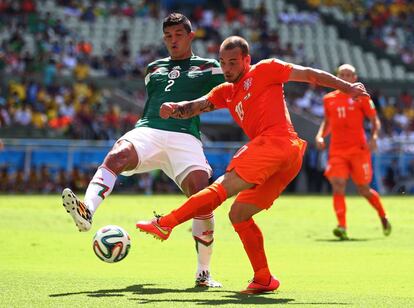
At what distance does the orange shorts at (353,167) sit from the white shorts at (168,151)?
6830 millimetres

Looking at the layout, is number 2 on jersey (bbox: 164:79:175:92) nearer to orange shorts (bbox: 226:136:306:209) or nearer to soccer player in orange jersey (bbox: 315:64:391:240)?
orange shorts (bbox: 226:136:306:209)

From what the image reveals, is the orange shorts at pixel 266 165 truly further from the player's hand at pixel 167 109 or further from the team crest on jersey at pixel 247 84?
the player's hand at pixel 167 109

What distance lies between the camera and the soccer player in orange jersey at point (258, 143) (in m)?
8.34

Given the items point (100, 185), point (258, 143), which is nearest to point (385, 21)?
point (100, 185)

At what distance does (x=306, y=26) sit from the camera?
145 feet

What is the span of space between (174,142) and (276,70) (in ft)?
5.16

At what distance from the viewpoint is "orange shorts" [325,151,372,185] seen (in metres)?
16.2

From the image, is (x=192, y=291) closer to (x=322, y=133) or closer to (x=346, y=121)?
(x=322, y=133)

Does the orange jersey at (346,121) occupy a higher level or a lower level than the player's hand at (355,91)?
higher

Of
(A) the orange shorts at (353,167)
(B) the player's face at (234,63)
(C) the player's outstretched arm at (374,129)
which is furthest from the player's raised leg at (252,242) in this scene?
(C) the player's outstretched arm at (374,129)

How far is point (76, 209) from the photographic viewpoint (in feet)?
28.0

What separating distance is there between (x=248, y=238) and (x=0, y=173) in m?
21.5


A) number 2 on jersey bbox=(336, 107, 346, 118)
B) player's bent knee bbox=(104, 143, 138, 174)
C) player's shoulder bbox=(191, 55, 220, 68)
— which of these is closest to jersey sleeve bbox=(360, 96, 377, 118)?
number 2 on jersey bbox=(336, 107, 346, 118)

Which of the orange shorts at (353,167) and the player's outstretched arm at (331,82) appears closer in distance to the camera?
the player's outstretched arm at (331,82)
